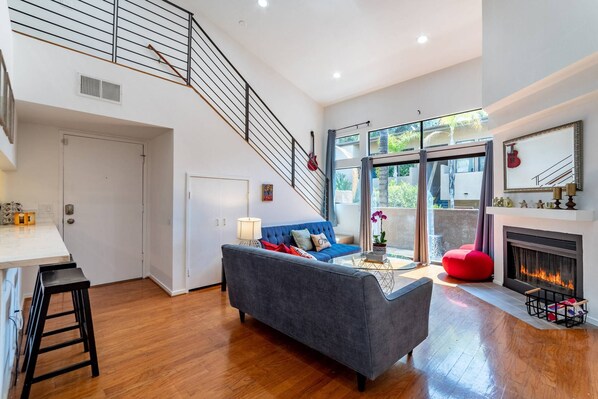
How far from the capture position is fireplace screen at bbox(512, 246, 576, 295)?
11.2 feet

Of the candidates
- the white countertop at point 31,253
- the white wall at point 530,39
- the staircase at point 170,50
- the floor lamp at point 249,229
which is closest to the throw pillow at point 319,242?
the staircase at point 170,50

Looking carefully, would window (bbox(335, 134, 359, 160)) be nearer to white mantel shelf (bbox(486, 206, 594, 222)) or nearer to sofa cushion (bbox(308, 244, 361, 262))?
sofa cushion (bbox(308, 244, 361, 262))

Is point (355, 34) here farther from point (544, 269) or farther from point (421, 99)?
point (544, 269)

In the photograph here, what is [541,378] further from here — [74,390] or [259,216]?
[259,216]

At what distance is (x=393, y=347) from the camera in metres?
2.03

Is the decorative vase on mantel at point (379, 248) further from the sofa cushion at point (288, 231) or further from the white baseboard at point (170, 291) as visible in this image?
the white baseboard at point (170, 291)

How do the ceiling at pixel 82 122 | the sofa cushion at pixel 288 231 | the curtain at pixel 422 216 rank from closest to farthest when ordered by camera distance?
1. the ceiling at pixel 82 122
2. the sofa cushion at pixel 288 231
3. the curtain at pixel 422 216

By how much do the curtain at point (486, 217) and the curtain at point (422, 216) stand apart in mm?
917

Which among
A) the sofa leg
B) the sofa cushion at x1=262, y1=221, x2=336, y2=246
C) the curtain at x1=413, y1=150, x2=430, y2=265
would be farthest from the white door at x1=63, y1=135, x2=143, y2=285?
the curtain at x1=413, y1=150, x2=430, y2=265

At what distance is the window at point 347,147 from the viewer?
268 inches

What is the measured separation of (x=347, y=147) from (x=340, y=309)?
18.2ft

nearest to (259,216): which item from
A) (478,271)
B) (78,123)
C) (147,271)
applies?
(147,271)

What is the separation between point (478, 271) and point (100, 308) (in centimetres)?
542

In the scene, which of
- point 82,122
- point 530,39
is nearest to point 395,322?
point 530,39
